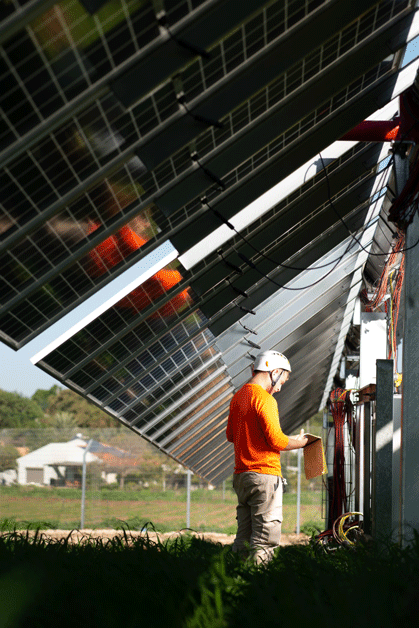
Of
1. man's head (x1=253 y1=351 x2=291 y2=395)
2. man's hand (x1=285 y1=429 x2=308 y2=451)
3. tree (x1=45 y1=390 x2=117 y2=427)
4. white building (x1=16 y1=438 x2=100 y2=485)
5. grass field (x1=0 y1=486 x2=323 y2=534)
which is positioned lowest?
grass field (x1=0 y1=486 x2=323 y2=534)

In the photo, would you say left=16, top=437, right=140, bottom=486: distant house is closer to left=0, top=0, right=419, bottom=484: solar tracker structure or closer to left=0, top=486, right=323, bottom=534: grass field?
left=0, top=486, right=323, bottom=534: grass field

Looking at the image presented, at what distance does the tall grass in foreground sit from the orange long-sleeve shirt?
1486 mm

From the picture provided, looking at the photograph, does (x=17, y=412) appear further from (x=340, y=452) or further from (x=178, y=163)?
(x=178, y=163)

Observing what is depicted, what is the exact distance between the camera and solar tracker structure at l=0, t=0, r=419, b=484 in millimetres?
3729

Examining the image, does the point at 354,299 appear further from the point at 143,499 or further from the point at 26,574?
the point at 143,499

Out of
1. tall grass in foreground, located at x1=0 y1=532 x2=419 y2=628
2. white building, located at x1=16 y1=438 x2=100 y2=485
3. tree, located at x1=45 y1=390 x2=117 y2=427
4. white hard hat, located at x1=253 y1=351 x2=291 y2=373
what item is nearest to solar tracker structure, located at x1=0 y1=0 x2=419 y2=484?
white hard hat, located at x1=253 y1=351 x2=291 y2=373

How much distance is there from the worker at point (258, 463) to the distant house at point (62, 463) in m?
23.7

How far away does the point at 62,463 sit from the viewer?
28828 mm

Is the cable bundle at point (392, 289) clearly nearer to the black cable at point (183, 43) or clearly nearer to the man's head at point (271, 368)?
the man's head at point (271, 368)

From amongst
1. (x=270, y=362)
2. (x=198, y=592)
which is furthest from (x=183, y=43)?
(x=198, y=592)

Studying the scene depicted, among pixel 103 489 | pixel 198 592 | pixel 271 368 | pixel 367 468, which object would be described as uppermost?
pixel 271 368

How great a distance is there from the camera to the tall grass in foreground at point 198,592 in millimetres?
2375

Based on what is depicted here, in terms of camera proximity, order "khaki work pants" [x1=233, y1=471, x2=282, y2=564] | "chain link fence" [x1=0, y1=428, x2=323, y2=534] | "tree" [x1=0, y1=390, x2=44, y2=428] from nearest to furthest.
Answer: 1. "khaki work pants" [x1=233, y1=471, x2=282, y2=564]
2. "chain link fence" [x1=0, y1=428, x2=323, y2=534]
3. "tree" [x1=0, y1=390, x2=44, y2=428]

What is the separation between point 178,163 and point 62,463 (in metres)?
25.5
